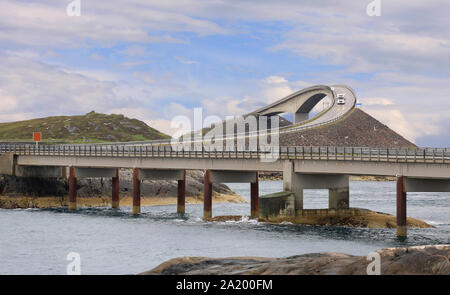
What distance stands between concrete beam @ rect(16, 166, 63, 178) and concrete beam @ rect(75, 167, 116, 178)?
7009 mm

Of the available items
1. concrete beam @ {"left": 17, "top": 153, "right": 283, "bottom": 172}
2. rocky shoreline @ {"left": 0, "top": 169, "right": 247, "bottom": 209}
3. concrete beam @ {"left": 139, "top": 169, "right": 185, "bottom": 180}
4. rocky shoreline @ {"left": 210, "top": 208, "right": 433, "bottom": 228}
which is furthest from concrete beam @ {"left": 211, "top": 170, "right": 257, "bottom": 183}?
rocky shoreline @ {"left": 0, "top": 169, "right": 247, "bottom": 209}

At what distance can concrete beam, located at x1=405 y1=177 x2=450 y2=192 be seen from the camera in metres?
66.5

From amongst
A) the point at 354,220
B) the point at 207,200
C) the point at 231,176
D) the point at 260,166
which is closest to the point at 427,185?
the point at 354,220

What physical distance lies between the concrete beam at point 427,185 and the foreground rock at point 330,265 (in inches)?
1594

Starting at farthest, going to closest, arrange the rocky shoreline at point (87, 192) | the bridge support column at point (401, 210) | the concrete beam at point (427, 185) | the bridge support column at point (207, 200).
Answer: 1. the rocky shoreline at point (87, 192)
2. the bridge support column at point (207, 200)
3. the concrete beam at point (427, 185)
4. the bridge support column at point (401, 210)

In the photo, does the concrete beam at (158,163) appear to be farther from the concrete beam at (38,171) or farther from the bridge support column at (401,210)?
the bridge support column at (401,210)

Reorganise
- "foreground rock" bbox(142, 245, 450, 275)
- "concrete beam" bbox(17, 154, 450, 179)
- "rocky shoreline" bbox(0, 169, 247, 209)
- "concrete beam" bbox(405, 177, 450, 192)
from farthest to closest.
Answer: "rocky shoreline" bbox(0, 169, 247, 209) < "concrete beam" bbox(405, 177, 450, 192) < "concrete beam" bbox(17, 154, 450, 179) < "foreground rock" bbox(142, 245, 450, 275)

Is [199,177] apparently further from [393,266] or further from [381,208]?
[393,266]

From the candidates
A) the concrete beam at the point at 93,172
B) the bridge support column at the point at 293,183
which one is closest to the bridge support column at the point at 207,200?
the bridge support column at the point at 293,183

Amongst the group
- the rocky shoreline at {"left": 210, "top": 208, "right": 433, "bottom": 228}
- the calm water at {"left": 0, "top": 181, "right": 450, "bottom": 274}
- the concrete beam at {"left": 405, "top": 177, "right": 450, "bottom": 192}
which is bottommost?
the calm water at {"left": 0, "top": 181, "right": 450, "bottom": 274}

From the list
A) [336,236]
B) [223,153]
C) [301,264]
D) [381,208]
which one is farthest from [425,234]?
[301,264]

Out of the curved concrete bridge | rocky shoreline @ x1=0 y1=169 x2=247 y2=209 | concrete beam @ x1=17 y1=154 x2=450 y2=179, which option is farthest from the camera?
rocky shoreline @ x1=0 y1=169 x2=247 y2=209

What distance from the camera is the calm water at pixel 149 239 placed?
50.3 meters

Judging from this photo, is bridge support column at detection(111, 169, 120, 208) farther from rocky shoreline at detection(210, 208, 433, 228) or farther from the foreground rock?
the foreground rock
